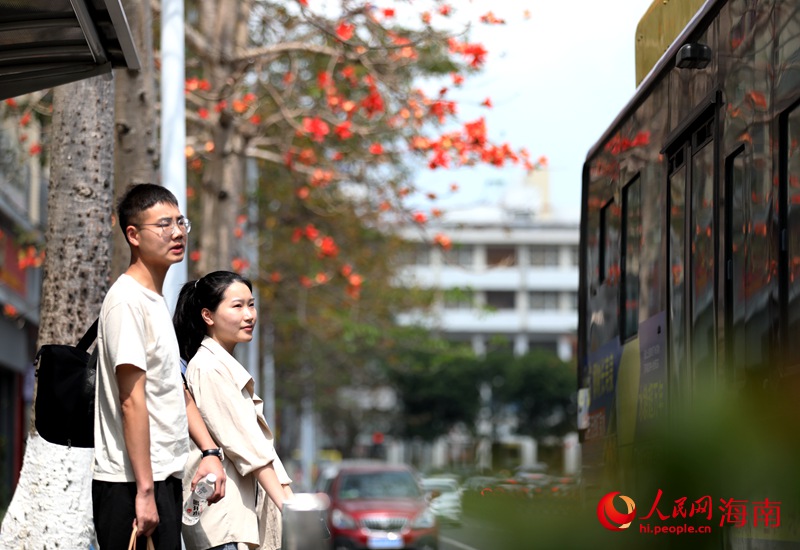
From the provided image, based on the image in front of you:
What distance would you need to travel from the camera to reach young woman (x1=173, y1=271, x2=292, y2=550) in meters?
4.70

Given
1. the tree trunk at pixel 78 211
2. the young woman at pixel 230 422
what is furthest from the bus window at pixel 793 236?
the tree trunk at pixel 78 211

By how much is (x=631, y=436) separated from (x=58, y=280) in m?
3.29

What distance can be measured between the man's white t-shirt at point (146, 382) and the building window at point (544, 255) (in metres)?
109

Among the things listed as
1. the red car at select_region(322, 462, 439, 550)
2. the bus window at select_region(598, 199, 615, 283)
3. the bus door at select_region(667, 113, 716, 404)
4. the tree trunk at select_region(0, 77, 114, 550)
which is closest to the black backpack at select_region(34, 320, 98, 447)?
the bus door at select_region(667, 113, 716, 404)

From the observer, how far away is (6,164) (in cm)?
2447

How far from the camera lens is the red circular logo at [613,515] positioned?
2818 millimetres

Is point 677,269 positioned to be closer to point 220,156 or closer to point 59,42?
point 59,42

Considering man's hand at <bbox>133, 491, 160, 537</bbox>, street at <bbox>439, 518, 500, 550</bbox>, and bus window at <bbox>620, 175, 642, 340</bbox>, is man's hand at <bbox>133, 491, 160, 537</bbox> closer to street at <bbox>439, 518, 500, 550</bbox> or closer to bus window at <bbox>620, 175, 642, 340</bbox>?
street at <bbox>439, 518, 500, 550</bbox>

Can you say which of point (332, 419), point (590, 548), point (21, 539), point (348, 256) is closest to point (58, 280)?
point (21, 539)

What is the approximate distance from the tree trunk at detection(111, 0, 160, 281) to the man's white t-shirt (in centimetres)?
570

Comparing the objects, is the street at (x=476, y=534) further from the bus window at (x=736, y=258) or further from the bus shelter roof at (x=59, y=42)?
the bus shelter roof at (x=59, y=42)

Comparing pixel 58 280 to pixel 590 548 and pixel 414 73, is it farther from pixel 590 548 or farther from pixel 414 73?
pixel 414 73

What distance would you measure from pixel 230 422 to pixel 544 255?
355 feet

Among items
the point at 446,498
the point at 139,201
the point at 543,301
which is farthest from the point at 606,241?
the point at 543,301
